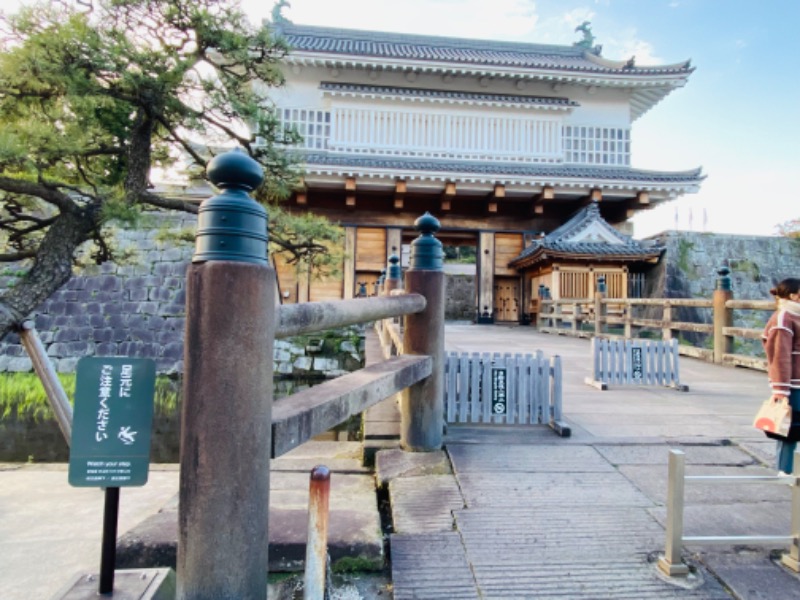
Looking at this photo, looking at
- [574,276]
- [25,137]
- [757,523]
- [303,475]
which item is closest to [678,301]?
[574,276]

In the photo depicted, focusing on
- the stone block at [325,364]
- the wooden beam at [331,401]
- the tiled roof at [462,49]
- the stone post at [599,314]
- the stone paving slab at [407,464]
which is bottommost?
the stone block at [325,364]

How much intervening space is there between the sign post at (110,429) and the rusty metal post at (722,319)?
8889mm

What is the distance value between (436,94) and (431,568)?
46.6 feet

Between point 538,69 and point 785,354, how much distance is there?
13.7 metres

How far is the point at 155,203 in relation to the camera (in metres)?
5.52

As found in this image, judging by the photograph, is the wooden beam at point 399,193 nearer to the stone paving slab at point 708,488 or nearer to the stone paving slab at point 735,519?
the stone paving slab at point 708,488

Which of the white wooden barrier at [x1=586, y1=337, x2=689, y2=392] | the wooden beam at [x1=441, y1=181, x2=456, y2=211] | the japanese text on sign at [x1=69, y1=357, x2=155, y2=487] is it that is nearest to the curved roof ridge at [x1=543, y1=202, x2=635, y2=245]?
the wooden beam at [x1=441, y1=181, x2=456, y2=211]

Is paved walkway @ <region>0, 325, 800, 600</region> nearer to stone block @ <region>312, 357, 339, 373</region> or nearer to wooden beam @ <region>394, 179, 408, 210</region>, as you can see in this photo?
stone block @ <region>312, 357, 339, 373</region>

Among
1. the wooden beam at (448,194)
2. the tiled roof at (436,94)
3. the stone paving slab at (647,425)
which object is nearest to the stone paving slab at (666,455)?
the stone paving slab at (647,425)

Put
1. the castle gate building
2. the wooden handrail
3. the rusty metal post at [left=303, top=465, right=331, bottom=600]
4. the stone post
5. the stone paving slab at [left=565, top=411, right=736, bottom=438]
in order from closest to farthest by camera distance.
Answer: the rusty metal post at [left=303, top=465, right=331, bottom=600] < the stone paving slab at [left=565, top=411, right=736, bottom=438] < the wooden handrail < the stone post < the castle gate building

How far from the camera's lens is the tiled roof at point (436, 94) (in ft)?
44.0

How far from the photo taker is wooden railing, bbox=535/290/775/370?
714 centimetres

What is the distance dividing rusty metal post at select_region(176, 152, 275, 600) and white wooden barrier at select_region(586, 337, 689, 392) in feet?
16.0

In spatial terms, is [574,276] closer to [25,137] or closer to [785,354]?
[785,354]
